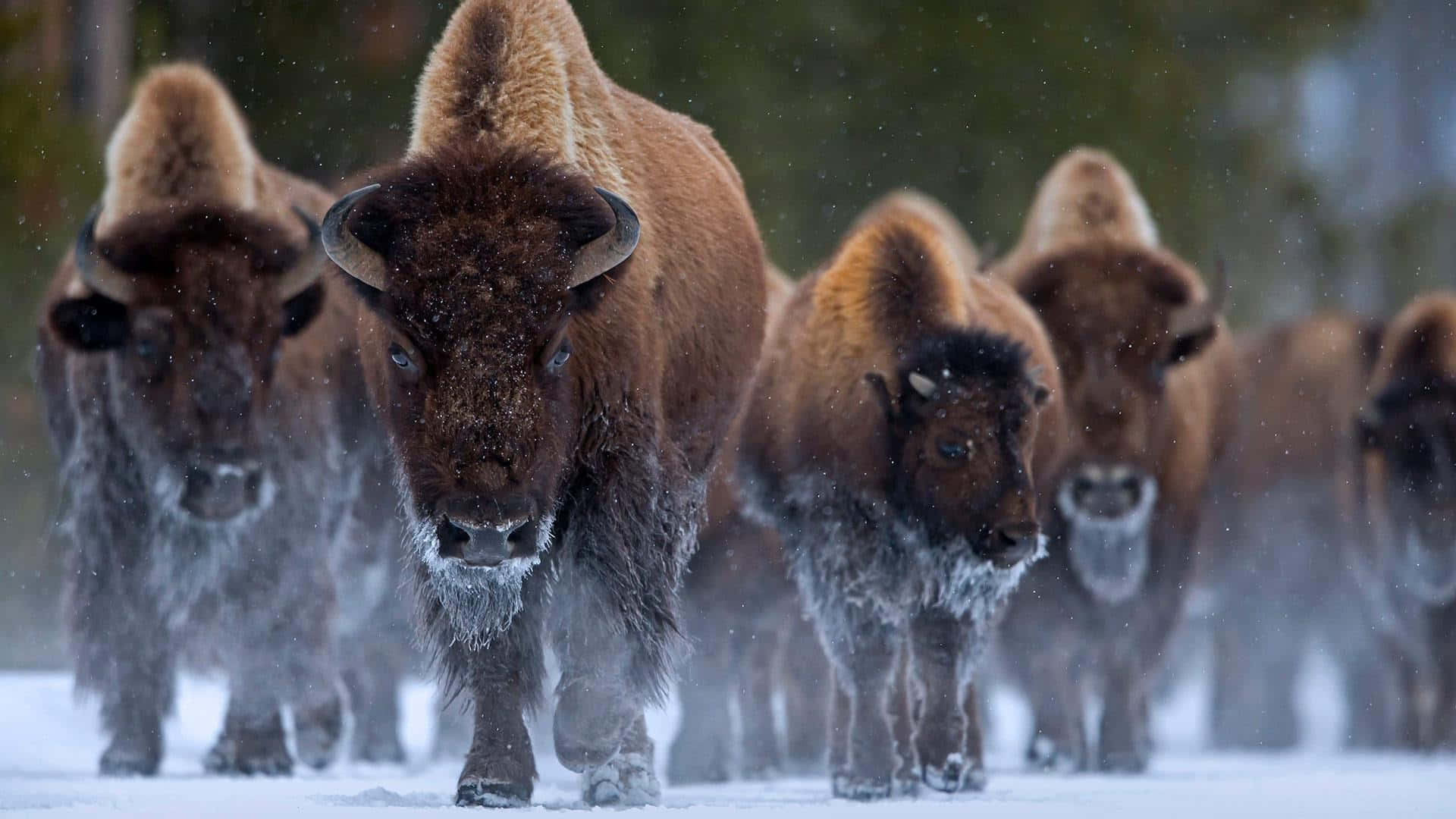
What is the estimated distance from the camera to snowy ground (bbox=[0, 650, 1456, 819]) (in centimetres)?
546

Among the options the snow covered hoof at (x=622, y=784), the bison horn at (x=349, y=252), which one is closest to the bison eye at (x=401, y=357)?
the bison horn at (x=349, y=252)

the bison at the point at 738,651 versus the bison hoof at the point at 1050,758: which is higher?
the bison at the point at 738,651

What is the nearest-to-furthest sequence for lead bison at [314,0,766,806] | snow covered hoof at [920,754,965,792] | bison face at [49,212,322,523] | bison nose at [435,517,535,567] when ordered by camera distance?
bison nose at [435,517,535,567], lead bison at [314,0,766,806], snow covered hoof at [920,754,965,792], bison face at [49,212,322,523]

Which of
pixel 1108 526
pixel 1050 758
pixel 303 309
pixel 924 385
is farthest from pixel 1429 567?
pixel 303 309

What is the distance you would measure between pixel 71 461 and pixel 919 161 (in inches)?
480

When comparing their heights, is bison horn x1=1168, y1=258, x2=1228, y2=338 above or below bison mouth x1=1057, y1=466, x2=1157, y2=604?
above

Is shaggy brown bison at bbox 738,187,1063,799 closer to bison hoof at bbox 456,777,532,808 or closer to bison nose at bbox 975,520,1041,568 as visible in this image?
bison nose at bbox 975,520,1041,568

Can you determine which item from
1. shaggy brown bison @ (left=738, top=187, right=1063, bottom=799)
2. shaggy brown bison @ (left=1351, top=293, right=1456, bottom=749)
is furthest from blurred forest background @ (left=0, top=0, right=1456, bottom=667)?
shaggy brown bison @ (left=1351, top=293, right=1456, bottom=749)

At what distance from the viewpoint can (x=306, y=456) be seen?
26.0 feet

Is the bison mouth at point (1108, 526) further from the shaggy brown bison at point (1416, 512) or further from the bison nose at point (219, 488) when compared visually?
the bison nose at point (219, 488)

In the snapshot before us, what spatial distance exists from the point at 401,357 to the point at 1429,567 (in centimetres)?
651

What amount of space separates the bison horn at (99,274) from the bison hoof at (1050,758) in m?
4.15

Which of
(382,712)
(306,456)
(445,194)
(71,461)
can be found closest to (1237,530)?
(382,712)

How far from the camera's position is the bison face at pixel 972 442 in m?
6.78
